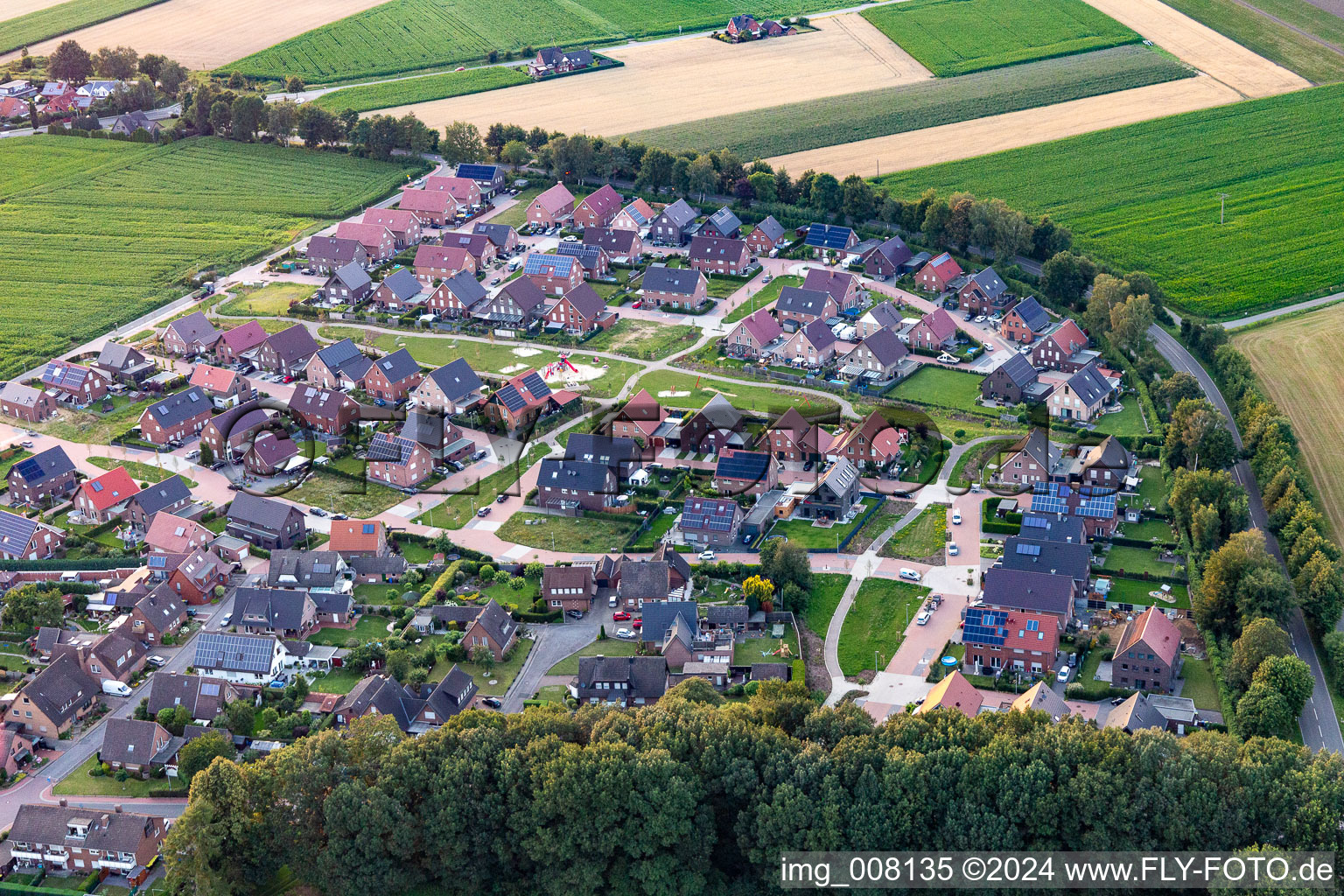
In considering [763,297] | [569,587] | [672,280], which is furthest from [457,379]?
[763,297]

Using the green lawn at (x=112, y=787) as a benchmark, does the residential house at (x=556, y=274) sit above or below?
above

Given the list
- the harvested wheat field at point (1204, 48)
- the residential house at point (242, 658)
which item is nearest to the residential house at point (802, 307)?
the residential house at point (242, 658)

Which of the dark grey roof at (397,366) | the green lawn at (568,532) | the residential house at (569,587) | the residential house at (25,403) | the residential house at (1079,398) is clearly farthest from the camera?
the dark grey roof at (397,366)

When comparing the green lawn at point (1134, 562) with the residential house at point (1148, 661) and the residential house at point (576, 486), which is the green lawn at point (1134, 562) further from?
the residential house at point (576, 486)

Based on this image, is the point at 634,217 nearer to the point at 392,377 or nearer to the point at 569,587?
the point at 392,377

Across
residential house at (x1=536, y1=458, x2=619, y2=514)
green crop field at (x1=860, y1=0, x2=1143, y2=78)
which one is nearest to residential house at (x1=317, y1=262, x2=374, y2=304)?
residential house at (x1=536, y1=458, x2=619, y2=514)

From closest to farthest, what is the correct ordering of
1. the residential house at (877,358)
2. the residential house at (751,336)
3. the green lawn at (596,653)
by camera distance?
the green lawn at (596,653)
the residential house at (877,358)
the residential house at (751,336)
